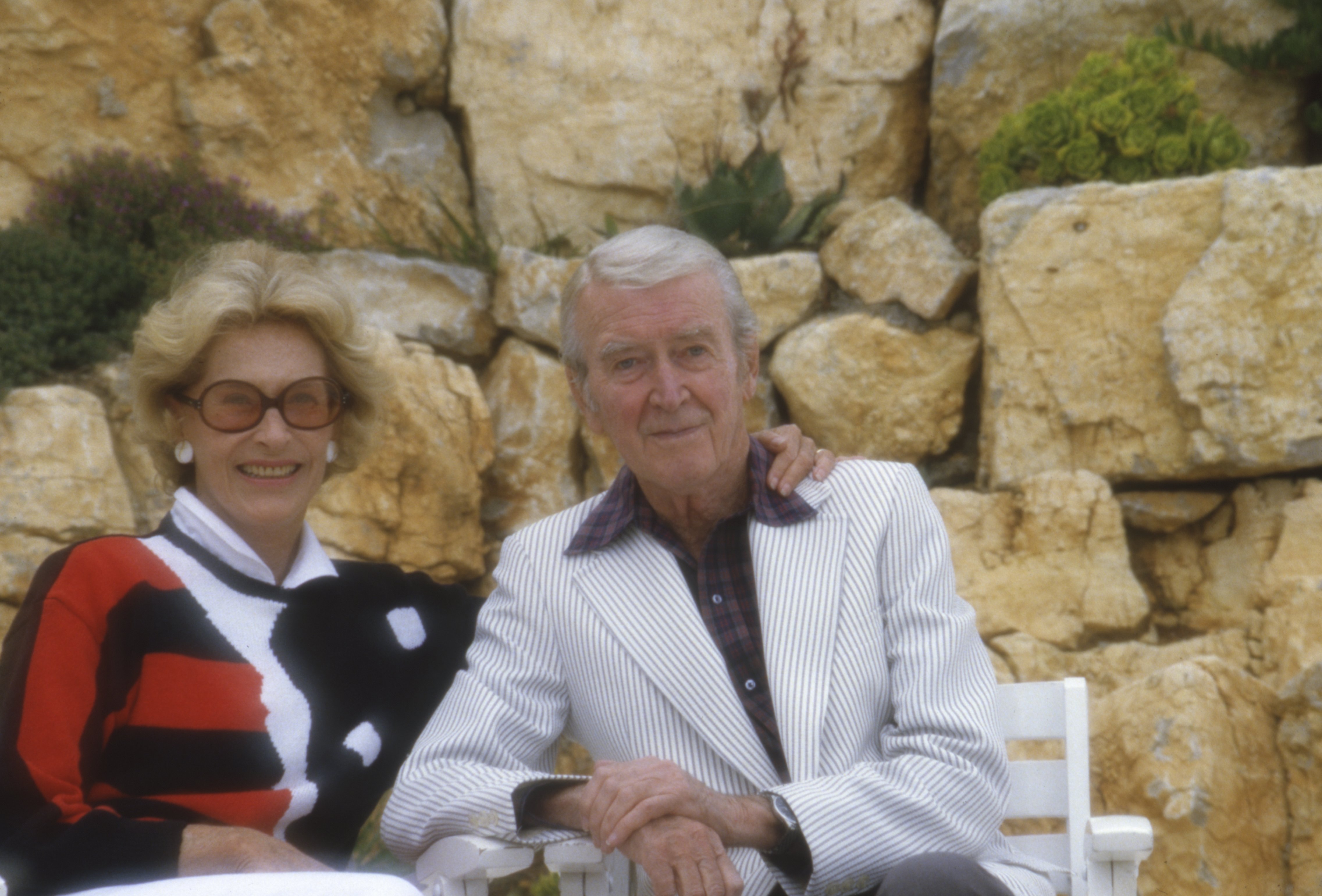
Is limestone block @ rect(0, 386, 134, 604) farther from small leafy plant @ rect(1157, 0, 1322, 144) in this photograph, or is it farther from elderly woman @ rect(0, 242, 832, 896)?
small leafy plant @ rect(1157, 0, 1322, 144)

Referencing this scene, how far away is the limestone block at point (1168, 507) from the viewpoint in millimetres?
4363

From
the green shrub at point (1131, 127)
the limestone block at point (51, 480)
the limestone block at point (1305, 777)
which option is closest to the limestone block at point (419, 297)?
the limestone block at point (51, 480)

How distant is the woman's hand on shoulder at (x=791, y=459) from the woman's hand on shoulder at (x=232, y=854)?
1.25m

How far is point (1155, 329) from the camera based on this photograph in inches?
168

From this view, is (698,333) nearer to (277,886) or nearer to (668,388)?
(668,388)

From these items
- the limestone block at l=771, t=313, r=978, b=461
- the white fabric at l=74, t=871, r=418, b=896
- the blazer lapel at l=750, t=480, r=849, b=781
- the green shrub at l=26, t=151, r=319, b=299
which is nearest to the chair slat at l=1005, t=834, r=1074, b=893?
the blazer lapel at l=750, t=480, r=849, b=781

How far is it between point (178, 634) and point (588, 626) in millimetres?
845

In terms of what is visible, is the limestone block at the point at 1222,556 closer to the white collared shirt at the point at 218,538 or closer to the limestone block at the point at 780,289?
the limestone block at the point at 780,289

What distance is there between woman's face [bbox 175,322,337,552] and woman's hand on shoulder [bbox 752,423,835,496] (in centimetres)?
103

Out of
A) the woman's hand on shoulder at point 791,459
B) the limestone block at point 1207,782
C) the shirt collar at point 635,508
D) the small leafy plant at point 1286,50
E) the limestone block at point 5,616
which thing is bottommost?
the limestone block at point 1207,782

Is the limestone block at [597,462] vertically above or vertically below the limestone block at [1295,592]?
above

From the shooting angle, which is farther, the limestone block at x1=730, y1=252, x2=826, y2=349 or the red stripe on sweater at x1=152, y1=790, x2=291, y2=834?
the limestone block at x1=730, y1=252, x2=826, y2=349

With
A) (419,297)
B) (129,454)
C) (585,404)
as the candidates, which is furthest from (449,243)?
(585,404)

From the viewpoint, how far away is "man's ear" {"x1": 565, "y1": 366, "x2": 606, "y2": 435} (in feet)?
8.61
